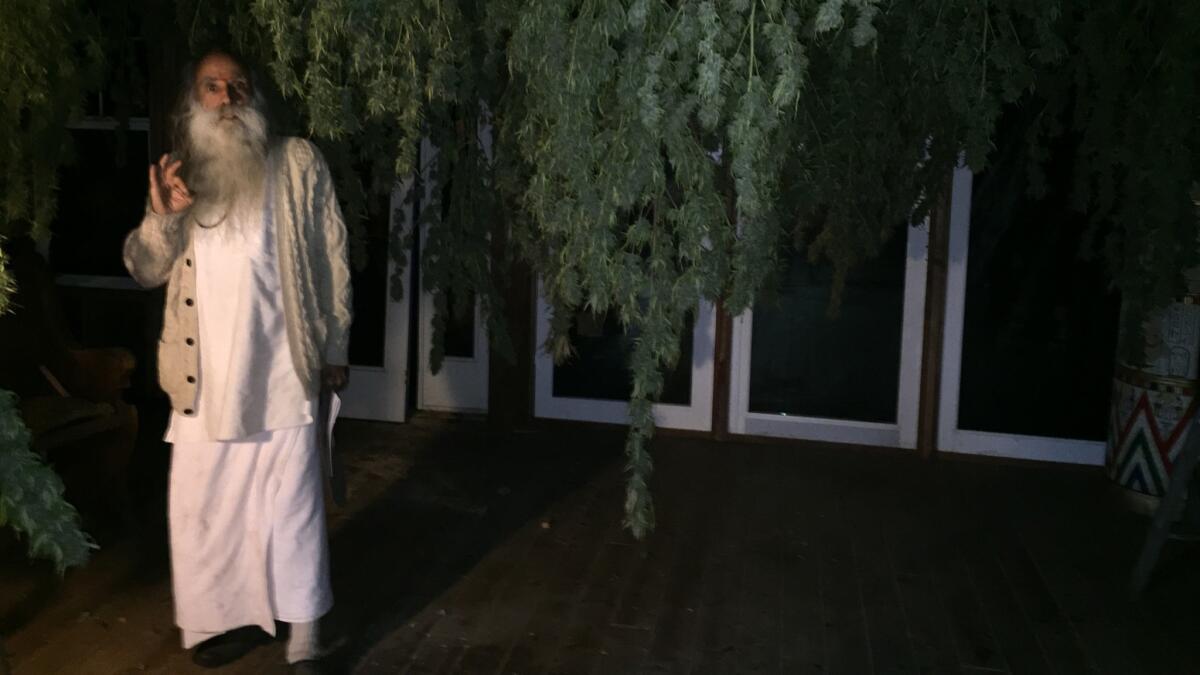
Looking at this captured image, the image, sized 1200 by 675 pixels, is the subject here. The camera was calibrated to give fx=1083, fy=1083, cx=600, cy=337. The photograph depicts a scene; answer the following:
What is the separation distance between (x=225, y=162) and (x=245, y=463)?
2.68 ft

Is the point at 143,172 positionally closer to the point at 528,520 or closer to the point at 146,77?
the point at 146,77

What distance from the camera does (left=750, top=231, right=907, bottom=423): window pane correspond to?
216 inches

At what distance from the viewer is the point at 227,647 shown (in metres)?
3.19

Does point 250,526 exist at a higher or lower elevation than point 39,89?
lower

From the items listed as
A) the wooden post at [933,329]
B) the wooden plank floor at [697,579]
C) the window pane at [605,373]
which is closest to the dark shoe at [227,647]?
the wooden plank floor at [697,579]

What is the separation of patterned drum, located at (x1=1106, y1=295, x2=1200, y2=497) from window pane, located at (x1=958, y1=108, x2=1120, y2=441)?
428 millimetres

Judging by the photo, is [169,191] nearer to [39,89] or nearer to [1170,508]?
[39,89]

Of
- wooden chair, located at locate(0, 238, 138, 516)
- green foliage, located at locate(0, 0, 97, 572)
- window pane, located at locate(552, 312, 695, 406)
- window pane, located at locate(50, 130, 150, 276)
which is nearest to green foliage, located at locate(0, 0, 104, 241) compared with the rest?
green foliage, located at locate(0, 0, 97, 572)

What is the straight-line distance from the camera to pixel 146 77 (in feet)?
18.6

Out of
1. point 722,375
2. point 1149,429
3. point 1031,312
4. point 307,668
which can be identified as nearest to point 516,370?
point 722,375

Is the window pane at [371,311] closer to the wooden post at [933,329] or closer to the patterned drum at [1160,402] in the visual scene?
the wooden post at [933,329]

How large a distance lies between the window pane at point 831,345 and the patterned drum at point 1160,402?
3.69 ft

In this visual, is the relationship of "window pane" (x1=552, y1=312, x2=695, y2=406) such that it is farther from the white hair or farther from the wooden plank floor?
the white hair

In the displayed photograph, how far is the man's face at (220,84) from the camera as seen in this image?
2.85m
